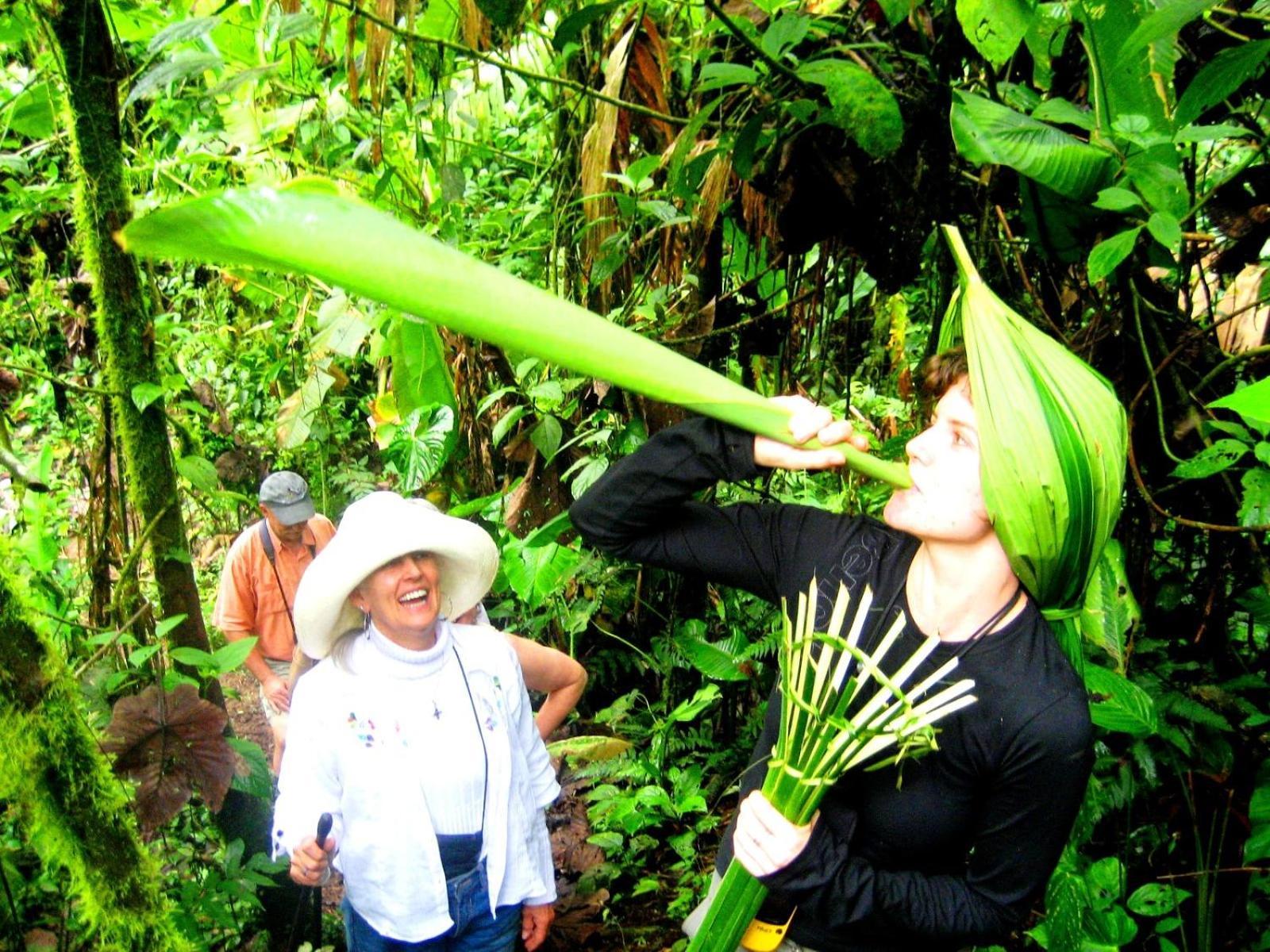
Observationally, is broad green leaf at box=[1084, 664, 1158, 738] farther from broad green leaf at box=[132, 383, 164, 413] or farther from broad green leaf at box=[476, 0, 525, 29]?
broad green leaf at box=[132, 383, 164, 413]

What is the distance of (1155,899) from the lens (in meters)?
2.08

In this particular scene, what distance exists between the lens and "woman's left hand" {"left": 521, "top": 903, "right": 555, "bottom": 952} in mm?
2027

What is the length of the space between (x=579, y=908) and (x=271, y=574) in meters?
1.54

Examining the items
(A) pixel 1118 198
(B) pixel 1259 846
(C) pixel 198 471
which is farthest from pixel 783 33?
(B) pixel 1259 846

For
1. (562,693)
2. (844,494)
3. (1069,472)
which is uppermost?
(1069,472)

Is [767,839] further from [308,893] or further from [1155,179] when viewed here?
[308,893]

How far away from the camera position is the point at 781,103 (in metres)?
1.70

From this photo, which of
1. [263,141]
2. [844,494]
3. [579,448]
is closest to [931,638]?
[844,494]

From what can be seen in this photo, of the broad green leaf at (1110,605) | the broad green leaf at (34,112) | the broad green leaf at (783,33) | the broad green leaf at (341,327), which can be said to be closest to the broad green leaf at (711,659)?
the broad green leaf at (1110,605)

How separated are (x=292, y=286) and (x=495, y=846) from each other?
2.74 metres

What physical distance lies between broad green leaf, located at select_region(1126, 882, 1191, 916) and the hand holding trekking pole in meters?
1.69

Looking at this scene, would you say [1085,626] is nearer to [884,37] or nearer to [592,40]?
[884,37]

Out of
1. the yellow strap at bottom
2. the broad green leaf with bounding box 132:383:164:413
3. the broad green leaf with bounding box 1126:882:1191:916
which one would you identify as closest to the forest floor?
the broad green leaf with bounding box 132:383:164:413

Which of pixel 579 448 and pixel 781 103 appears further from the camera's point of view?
pixel 579 448
